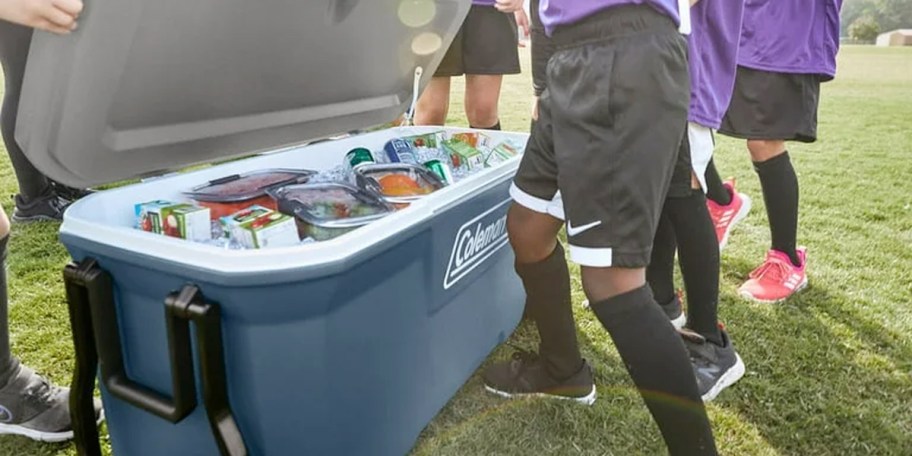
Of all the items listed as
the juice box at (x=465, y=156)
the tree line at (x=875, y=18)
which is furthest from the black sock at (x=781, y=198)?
the tree line at (x=875, y=18)

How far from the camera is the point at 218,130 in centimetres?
126

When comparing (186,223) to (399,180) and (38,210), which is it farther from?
(38,210)

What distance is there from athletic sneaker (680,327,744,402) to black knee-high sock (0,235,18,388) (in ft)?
4.36

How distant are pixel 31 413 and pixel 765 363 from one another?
1516 mm

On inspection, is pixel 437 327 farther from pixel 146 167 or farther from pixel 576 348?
pixel 146 167

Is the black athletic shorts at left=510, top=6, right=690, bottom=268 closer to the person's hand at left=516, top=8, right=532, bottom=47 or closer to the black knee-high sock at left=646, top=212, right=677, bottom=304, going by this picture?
the black knee-high sock at left=646, top=212, right=677, bottom=304

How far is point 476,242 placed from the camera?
4.21ft

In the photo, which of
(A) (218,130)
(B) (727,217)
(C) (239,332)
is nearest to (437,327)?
(C) (239,332)

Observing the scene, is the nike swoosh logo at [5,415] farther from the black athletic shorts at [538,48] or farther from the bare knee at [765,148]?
the bare knee at [765,148]

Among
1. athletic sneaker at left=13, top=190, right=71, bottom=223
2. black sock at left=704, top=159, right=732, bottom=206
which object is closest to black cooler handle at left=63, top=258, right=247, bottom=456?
athletic sneaker at left=13, top=190, right=71, bottom=223

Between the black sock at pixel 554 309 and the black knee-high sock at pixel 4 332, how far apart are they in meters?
0.93

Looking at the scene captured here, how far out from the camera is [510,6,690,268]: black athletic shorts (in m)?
0.93

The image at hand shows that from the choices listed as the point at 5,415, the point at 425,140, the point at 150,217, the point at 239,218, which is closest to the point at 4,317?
the point at 5,415

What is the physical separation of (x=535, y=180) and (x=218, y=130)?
596 mm
